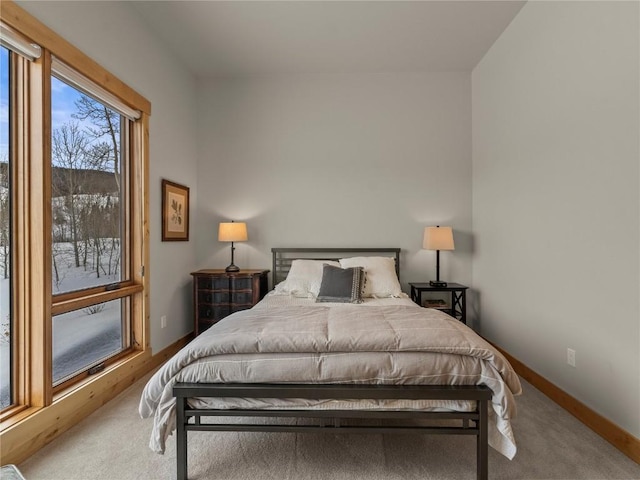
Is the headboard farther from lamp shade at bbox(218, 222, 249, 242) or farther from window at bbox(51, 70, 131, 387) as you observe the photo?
window at bbox(51, 70, 131, 387)

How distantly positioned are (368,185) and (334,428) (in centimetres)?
276

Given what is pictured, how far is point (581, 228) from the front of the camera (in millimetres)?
2139

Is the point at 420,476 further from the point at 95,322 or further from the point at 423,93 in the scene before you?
the point at 423,93

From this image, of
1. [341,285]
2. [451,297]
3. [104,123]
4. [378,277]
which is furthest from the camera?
[451,297]

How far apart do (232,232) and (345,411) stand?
2420 millimetres

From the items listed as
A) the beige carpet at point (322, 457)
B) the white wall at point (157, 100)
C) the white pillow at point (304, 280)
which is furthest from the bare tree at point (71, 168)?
the white pillow at point (304, 280)

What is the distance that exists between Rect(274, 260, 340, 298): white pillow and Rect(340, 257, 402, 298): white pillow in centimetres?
31

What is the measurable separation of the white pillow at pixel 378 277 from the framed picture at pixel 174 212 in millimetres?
1784

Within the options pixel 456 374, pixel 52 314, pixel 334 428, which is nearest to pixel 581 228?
pixel 456 374

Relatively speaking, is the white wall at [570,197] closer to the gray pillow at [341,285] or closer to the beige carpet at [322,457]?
the beige carpet at [322,457]

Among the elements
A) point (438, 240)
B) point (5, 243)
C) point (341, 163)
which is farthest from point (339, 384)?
point (341, 163)

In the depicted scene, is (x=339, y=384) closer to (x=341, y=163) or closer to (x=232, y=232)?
(x=232, y=232)

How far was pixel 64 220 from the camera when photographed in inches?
82.0

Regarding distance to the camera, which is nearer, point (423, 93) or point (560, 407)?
point (560, 407)
